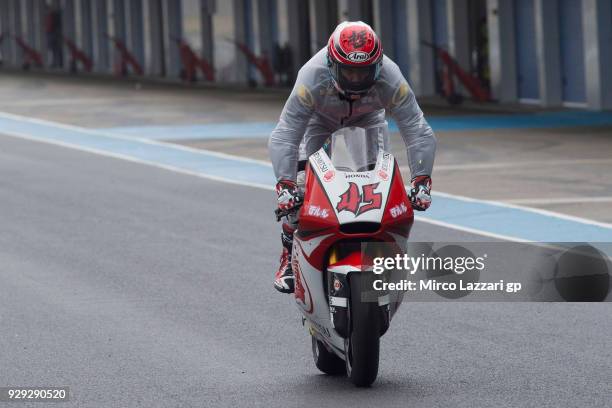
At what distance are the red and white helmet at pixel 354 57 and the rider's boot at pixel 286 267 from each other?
1061 mm

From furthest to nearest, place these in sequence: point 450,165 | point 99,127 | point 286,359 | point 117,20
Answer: point 117,20 < point 99,127 < point 450,165 < point 286,359

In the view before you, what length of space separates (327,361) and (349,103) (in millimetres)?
1384

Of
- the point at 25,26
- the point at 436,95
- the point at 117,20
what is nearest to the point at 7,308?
the point at 436,95

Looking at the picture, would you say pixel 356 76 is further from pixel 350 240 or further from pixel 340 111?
pixel 350 240

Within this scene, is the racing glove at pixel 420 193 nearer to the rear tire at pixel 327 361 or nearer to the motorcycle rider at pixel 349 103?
the motorcycle rider at pixel 349 103

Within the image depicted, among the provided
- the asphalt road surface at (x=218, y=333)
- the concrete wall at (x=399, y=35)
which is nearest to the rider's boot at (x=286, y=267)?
the asphalt road surface at (x=218, y=333)

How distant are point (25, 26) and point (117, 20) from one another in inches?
392

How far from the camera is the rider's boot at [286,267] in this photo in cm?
796

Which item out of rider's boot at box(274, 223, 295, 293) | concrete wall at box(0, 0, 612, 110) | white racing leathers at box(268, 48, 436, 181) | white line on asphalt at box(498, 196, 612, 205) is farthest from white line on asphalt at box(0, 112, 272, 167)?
white racing leathers at box(268, 48, 436, 181)

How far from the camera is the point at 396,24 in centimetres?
3303

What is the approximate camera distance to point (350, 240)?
277 inches

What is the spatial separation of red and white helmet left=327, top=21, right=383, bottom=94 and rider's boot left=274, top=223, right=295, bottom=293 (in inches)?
41.8

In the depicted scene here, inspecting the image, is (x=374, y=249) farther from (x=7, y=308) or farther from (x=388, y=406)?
(x=7, y=308)

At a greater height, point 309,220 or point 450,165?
point 309,220
